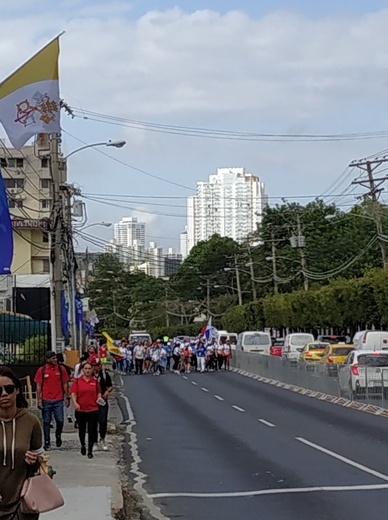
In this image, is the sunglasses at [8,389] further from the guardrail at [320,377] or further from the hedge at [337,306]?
the hedge at [337,306]

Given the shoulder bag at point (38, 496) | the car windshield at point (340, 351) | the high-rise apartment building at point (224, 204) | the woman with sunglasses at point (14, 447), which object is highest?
the high-rise apartment building at point (224, 204)

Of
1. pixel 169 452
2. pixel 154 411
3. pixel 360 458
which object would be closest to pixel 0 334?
pixel 154 411

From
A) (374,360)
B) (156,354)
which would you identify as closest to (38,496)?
(374,360)

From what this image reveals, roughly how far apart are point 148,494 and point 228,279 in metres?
104

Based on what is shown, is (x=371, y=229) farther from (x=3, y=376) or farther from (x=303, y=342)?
(x=3, y=376)

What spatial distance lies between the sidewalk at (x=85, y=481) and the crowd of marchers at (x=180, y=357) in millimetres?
32692

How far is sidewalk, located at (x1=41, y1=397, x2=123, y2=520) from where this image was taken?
10680 mm

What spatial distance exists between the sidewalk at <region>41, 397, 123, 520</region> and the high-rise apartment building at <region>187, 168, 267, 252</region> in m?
149

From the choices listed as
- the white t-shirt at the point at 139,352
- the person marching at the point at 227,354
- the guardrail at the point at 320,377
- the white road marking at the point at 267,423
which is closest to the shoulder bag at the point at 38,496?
the white road marking at the point at 267,423

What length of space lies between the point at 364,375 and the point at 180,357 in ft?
91.5

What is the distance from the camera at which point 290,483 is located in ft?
45.0

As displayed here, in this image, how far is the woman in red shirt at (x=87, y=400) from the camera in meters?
16.2

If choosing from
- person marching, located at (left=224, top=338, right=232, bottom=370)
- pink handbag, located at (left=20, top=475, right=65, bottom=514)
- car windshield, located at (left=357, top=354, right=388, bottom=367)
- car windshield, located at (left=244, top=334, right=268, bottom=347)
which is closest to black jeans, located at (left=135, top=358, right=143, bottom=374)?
person marching, located at (left=224, top=338, right=232, bottom=370)

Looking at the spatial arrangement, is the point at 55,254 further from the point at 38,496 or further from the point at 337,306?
the point at 337,306
